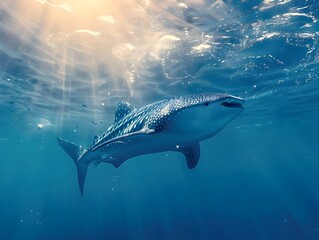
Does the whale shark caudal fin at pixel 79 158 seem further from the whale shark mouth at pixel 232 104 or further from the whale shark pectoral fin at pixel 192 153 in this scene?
the whale shark mouth at pixel 232 104

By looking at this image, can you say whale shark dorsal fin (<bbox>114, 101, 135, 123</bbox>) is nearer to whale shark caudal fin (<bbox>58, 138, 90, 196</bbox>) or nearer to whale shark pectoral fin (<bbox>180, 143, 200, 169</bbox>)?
whale shark caudal fin (<bbox>58, 138, 90, 196</bbox>)

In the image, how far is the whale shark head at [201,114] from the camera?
15.6 ft

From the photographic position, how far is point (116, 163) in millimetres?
8867

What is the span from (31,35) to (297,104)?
90.0ft

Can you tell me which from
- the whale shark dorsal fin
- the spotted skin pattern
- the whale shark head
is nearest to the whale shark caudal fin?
the spotted skin pattern

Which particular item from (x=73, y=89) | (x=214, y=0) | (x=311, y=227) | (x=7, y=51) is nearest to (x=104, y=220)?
(x=73, y=89)

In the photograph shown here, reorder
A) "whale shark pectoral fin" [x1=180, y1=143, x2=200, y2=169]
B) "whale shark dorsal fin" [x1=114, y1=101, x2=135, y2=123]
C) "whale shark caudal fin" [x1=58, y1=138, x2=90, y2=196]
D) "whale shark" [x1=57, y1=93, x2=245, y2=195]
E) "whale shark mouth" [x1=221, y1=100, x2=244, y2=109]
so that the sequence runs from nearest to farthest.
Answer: "whale shark mouth" [x1=221, y1=100, x2=244, y2=109] → "whale shark" [x1=57, y1=93, x2=245, y2=195] → "whale shark pectoral fin" [x1=180, y1=143, x2=200, y2=169] → "whale shark dorsal fin" [x1=114, y1=101, x2=135, y2=123] → "whale shark caudal fin" [x1=58, y1=138, x2=90, y2=196]

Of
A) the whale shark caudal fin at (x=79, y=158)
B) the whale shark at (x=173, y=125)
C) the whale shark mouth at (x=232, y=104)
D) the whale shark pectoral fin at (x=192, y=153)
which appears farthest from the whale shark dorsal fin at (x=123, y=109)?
the whale shark mouth at (x=232, y=104)

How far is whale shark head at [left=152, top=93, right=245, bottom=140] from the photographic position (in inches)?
187

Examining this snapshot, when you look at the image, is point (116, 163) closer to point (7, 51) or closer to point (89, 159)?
point (89, 159)

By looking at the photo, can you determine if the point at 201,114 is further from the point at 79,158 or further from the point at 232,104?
the point at 79,158

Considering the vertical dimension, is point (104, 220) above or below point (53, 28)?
below

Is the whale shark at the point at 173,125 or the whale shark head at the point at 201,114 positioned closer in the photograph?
the whale shark head at the point at 201,114

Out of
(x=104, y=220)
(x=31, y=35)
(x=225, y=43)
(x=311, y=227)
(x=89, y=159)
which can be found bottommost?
(x=104, y=220)
